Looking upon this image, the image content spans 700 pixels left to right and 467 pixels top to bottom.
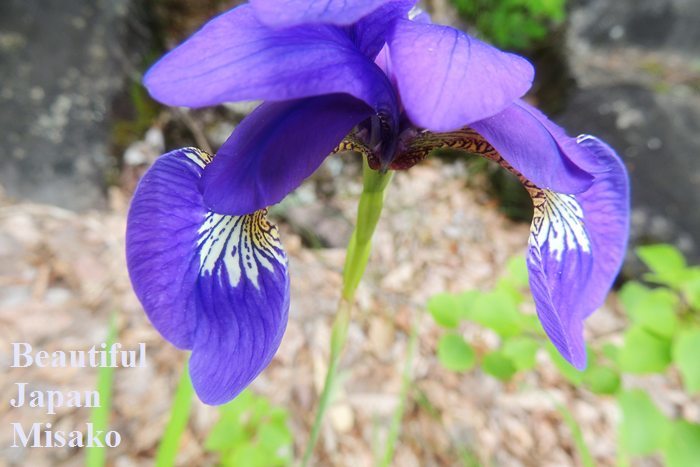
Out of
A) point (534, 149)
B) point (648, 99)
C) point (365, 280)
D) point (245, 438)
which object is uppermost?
point (534, 149)

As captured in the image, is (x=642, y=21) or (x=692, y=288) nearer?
(x=692, y=288)

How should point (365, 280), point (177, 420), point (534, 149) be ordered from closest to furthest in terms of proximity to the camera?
point (534, 149), point (177, 420), point (365, 280)

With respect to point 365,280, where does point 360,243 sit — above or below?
above

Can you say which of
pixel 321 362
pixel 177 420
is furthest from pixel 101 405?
pixel 321 362

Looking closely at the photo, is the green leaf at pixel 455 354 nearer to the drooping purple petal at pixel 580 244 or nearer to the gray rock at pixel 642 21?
the drooping purple petal at pixel 580 244

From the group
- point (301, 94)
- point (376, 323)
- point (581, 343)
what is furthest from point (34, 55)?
point (581, 343)

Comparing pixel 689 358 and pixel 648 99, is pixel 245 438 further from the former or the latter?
pixel 648 99
